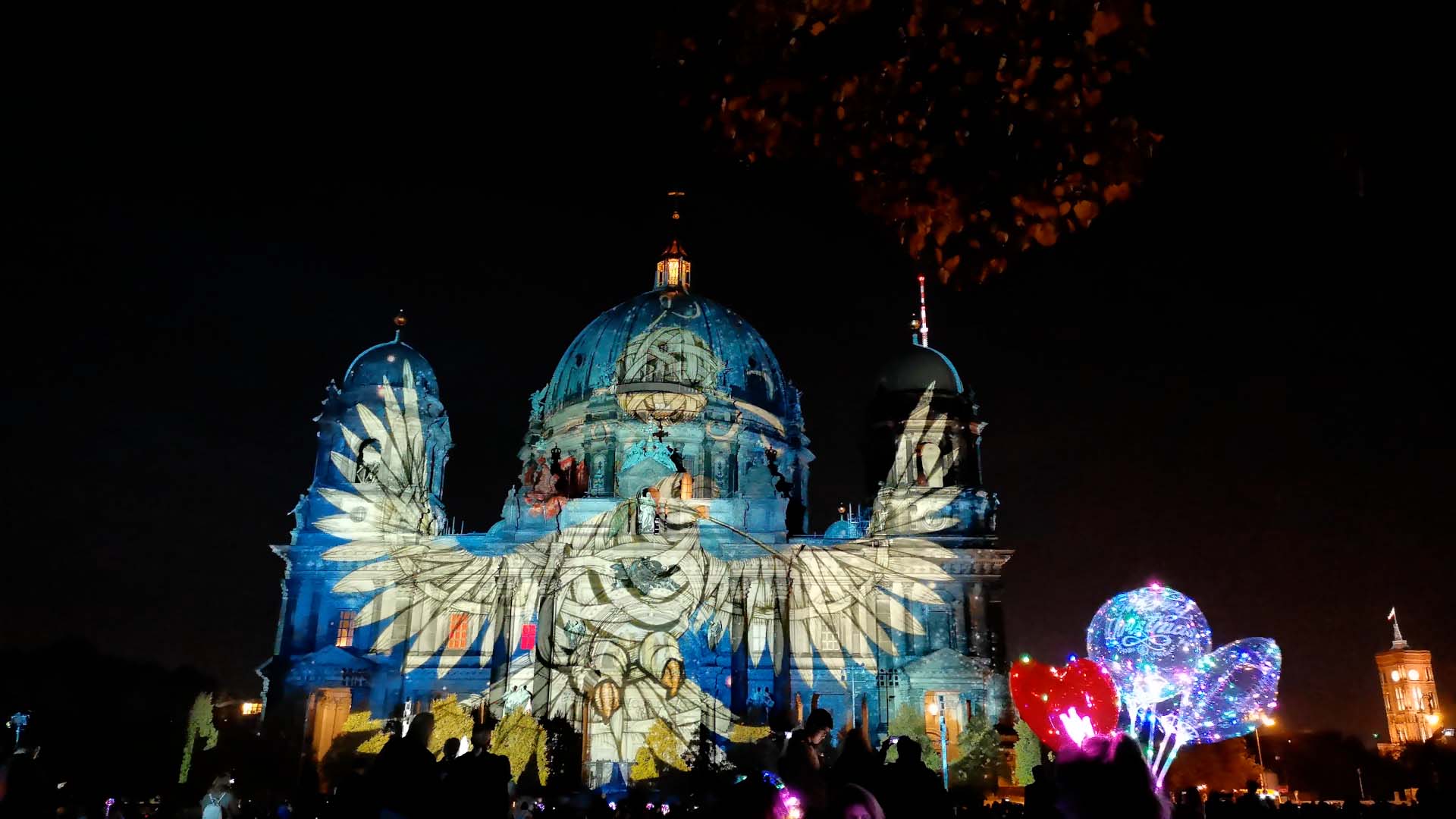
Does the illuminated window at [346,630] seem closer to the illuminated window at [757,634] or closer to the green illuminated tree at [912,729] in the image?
the illuminated window at [757,634]

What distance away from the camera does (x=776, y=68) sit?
7.23m

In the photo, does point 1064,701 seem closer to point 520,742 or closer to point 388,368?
point 520,742

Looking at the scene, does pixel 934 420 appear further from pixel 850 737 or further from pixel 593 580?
pixel 850 737

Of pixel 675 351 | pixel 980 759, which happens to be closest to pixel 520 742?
pixel 980 759

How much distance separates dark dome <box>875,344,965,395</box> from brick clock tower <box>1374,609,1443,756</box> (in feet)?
222

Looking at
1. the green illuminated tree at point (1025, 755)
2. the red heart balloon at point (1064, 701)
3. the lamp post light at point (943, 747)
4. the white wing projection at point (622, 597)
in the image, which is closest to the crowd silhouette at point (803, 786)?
the red heart balloon at point (1064, 701)

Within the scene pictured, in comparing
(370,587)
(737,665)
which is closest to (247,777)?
(370,587)

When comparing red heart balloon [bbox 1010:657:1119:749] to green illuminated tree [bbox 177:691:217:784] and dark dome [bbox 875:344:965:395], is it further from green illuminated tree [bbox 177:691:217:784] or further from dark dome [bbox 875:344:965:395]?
green illuminated tree [bbox 177:691:217:784]

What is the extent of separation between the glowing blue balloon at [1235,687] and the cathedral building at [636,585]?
20869mm

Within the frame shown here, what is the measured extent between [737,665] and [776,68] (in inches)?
1668

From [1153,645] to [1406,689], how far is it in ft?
335

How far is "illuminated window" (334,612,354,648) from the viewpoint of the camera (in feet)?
171

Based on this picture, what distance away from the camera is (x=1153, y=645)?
77.4 ft

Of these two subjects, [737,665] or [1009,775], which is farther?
[737,665]
